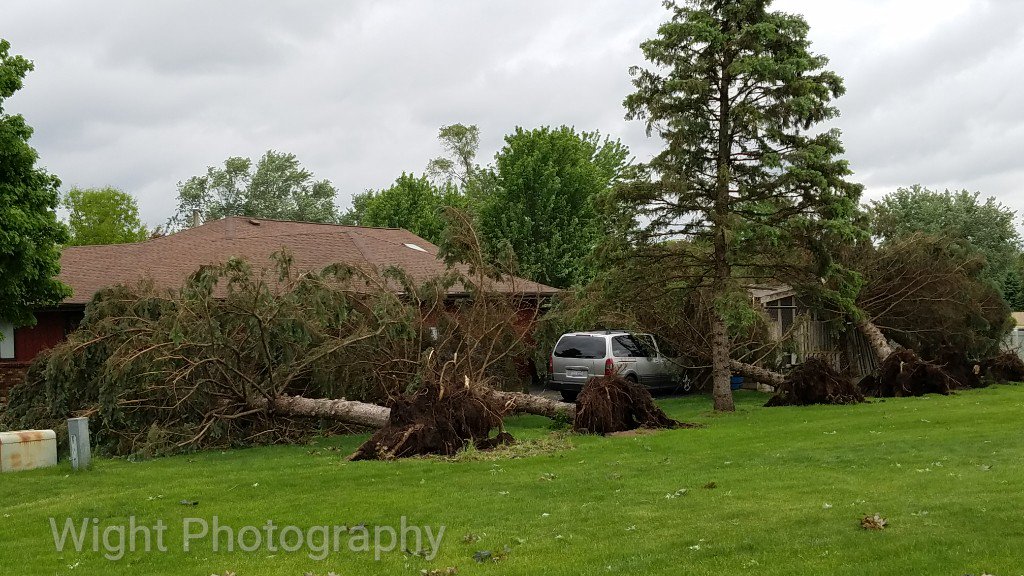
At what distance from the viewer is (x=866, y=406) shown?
18359 millimetres

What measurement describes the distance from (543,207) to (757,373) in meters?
17.6

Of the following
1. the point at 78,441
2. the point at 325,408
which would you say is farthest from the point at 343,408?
the point at 78,441

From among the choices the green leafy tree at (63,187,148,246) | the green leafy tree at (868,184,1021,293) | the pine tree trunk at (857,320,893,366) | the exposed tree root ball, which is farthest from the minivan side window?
the green leafy tree at (63,187,148,246)

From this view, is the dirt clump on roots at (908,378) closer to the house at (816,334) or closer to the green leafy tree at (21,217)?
the house at (816,334)

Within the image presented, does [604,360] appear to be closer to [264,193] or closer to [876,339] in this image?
[876,339]

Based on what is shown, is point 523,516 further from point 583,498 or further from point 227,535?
point 227,535

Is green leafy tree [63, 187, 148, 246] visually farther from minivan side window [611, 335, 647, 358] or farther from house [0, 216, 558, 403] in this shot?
minivan side window [611, 335, 647, 358]

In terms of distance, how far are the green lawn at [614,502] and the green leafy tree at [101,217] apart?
45.2 metres

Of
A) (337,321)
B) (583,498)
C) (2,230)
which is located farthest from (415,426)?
(2,230)

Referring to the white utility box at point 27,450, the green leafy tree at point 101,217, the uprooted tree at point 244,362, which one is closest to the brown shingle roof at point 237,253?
the uprooted tree at point 244,362

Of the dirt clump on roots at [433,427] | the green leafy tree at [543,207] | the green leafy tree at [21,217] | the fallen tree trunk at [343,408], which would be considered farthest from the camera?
the green leafy tree at [543,207]

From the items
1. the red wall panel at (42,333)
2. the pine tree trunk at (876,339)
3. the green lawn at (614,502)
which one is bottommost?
the green lawn at (614,502)

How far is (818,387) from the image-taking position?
19062 mm

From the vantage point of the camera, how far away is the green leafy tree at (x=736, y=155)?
56.6ft
